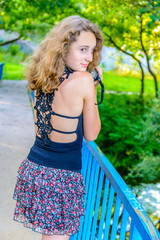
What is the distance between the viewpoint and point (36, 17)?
12.4 metres

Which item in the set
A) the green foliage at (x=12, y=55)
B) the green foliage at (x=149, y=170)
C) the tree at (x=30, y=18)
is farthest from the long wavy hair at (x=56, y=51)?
the green foliage at (x=12, y=55)

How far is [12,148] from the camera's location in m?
5.27

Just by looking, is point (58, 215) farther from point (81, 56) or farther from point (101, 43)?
point (101, 43)

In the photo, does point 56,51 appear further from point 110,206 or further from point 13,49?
point 13,49

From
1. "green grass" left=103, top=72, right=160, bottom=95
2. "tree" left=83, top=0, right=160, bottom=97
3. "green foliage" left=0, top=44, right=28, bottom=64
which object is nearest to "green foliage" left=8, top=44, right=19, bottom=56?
"green foliage" left=0, top=44, right=28, bottom=64

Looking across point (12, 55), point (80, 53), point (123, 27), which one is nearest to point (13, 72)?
point (12, 55)

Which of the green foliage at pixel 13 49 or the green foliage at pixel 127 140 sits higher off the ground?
the green foliage at pixel 127 140

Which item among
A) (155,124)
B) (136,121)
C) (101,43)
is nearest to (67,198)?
(101,43)

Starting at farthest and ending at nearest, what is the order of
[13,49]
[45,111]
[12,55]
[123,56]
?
[12,55] → [13,49] → [123,56] → [45,111]

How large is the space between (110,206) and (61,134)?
0.46 m

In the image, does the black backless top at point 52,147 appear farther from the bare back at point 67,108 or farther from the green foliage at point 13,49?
the green foliage at point 13,49

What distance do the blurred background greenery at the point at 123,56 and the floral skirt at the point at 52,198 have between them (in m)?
0.79

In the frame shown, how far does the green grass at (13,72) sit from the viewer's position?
17172 millimetres

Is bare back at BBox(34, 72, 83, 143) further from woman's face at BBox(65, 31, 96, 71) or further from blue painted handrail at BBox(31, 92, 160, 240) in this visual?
blue painted handrail at BBox(31, 92, 160, 240)
